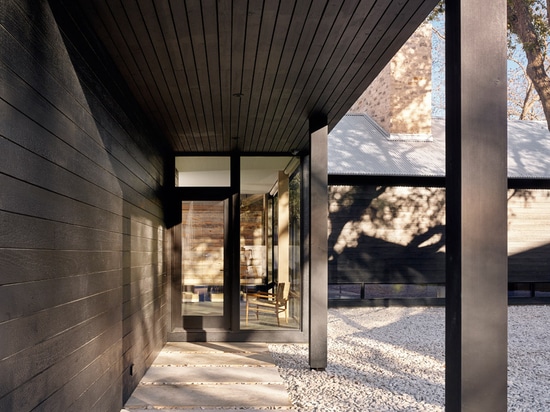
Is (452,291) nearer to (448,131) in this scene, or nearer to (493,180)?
(493,180)

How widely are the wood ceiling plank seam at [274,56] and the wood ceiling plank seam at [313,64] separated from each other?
0.19 m

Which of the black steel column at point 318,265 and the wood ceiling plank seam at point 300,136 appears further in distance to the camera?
the wood ceiling plank seam at point 300,136

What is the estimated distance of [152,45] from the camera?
12.3ft

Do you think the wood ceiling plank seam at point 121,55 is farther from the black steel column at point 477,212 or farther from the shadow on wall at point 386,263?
the shadow on wall at point 386,263

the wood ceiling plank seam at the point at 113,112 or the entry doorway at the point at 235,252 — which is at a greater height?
the wood ceiling plank seam at the point at 113,112

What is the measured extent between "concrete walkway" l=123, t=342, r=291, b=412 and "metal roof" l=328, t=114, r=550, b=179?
5.19 m

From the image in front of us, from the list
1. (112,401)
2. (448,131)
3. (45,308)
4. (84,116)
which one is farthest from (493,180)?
(112,401)

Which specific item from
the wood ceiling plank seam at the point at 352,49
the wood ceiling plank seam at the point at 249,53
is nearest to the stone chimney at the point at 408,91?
the wood ceiling plank seam at the point at 249,53

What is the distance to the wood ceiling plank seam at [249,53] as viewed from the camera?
322cm

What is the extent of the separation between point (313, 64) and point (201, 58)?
2.59ft

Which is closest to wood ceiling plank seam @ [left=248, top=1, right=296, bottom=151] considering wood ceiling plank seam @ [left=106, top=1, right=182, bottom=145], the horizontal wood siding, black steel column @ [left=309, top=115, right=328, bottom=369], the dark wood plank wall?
black steel column @ [left=309, top=115, right=328, bottom=369]

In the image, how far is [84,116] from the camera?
3428 millimetres

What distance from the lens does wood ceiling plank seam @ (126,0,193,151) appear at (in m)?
3.19

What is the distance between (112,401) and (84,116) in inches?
81.5
